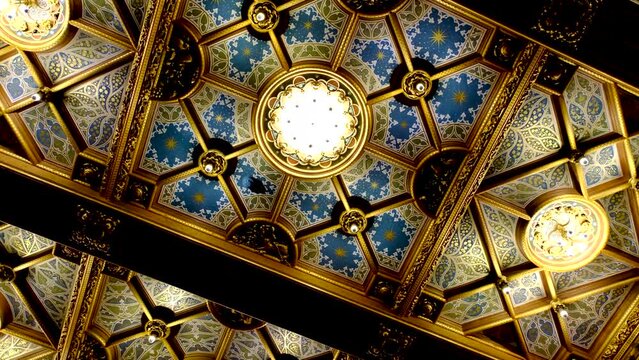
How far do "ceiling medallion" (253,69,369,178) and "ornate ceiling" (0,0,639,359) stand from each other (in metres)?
0.05

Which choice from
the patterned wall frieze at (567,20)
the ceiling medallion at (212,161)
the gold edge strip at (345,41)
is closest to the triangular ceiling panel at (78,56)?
the ceiling medallion at (212,161)

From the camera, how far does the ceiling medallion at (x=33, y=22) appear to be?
781 centimetres

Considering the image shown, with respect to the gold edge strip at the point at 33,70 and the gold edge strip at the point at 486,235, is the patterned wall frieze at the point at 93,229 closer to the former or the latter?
the gold edge strip at the point at 33,70

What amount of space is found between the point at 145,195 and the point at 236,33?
9.06ft

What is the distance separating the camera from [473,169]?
340 inches

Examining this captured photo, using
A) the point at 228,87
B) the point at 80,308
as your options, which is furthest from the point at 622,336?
the point at 80,308

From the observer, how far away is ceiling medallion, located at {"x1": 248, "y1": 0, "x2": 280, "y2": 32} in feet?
26.0

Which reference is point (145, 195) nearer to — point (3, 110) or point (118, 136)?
point (118, 136)

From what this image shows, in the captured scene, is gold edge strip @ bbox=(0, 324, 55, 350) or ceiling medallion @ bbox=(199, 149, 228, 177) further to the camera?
gold edge strip @ bbox=(0, 324, 55, 350)

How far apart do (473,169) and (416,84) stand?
59.7 inches

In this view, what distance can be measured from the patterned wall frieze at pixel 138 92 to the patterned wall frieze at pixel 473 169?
4.55 m

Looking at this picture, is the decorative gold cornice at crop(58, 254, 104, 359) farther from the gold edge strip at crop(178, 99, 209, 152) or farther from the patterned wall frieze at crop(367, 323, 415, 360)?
the patterned wall frieze at crop(367, 323, 415, 360)

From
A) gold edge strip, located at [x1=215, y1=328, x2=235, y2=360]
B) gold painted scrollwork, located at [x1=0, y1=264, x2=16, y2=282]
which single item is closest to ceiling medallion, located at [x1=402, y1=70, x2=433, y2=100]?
gold edge strip, located at [x1=215, y1=328, x2=235, y2=360]

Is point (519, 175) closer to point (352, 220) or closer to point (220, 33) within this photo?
point (352, 220)
